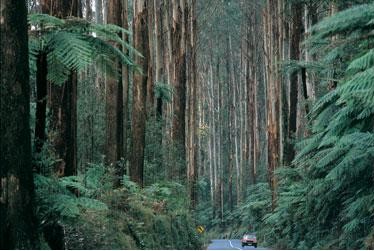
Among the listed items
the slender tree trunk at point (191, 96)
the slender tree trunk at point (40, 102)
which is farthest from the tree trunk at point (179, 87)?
the slender tree trunk at point (40, 102)

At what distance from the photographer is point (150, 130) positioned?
22406mm

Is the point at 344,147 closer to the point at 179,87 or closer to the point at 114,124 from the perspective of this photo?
the point at 114,124

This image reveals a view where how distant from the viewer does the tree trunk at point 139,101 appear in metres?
17.0

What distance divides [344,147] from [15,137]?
8.20 m

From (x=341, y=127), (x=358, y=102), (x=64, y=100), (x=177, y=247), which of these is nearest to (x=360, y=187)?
(x=341, y=127)

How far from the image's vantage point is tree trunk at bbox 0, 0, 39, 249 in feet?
17.9

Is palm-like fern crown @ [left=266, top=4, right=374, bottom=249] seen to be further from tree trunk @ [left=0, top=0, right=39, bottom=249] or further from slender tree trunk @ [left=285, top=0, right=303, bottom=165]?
slender tree trunk @ [left=285, top=0, right=303, bottom=165]

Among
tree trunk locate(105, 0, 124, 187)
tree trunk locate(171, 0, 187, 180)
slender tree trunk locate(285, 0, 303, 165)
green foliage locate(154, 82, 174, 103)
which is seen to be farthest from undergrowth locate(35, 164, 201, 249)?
slender tree trunk locate(285, 0, 303, 165)

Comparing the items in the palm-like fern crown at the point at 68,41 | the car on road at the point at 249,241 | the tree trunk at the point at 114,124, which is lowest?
the car on road at the point at 249,241

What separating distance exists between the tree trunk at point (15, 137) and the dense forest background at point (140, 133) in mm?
10

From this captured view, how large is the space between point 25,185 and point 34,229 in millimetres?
427

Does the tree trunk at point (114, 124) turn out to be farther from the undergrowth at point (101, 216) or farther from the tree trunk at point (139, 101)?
the undergrowth at point (101, 216)

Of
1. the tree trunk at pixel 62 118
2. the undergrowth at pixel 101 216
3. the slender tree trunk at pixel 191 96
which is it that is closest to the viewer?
the undergrowth at pixel 101 216

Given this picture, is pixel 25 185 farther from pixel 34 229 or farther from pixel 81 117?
pixel 81 117
